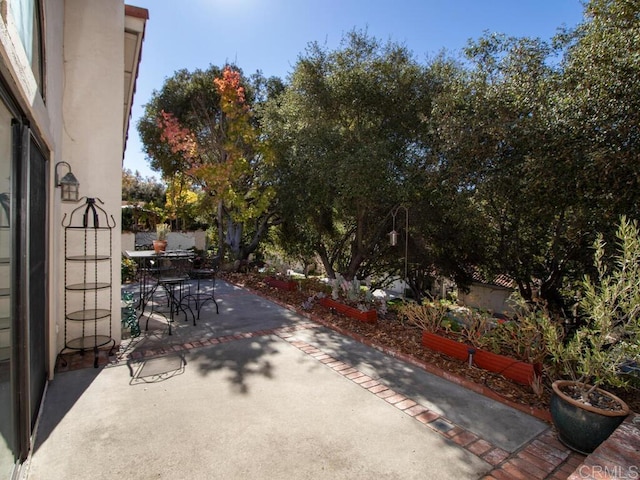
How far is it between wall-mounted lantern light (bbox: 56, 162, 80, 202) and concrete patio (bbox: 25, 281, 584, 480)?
2.07 metres

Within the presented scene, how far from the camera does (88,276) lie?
4.61m

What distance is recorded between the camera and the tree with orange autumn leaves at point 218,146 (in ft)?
33.1

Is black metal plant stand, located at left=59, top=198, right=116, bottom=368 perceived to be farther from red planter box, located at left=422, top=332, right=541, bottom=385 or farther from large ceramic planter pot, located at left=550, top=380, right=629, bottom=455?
large ceramic planter pot, located at left=550, top=380, right=629, bottom=455

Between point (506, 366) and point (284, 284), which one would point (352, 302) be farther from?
point (506, 366)

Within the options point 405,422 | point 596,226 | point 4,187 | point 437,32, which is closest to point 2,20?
point 4,187

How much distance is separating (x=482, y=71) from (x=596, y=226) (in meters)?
3.57

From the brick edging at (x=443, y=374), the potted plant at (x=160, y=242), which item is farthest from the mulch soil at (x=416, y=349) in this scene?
the potted plant at (x=160, y=242)

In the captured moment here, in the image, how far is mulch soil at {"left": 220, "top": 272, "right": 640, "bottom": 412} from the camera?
11.6ft

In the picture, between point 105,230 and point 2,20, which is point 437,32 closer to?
point 105,230

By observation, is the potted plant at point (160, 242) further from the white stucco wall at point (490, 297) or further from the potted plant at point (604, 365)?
the white stucco wall at point (490, 297)

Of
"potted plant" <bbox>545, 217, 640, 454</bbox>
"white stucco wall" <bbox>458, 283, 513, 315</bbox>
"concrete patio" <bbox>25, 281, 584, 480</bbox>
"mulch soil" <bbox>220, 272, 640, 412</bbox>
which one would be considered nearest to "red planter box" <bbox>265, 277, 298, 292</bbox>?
"mulch soil" <bbox>220, 272, 640, 412</bbox>

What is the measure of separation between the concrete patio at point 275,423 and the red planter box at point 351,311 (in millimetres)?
1307

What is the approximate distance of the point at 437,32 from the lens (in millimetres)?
8016

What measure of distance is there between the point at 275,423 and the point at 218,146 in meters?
10.8
